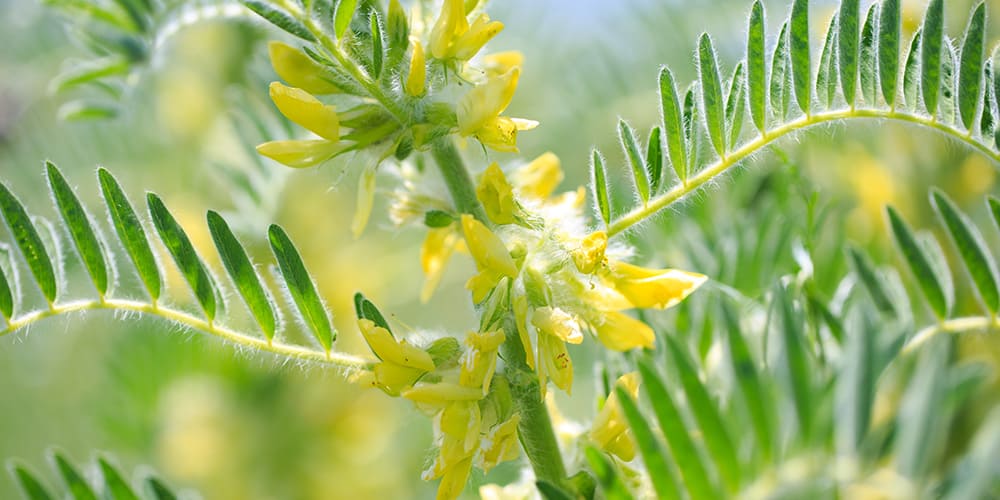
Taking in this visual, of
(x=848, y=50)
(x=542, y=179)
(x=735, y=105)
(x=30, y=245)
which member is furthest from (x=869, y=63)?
(x=30, y=245)

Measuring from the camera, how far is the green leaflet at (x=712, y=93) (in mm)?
876

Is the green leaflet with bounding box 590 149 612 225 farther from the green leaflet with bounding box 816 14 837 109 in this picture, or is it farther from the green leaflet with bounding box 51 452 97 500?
the green leaflet with bounding box 51 452 97 500

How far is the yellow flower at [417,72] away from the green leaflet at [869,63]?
401 millimetres

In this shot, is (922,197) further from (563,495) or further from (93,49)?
(93,49)

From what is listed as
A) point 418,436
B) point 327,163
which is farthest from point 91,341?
point 327,163

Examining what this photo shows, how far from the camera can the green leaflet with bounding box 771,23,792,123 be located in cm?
90

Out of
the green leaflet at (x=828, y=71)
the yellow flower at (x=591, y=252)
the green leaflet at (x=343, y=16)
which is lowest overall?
the yellow flower at (x=591, y=252)

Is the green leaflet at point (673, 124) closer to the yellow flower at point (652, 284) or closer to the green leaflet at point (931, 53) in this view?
the yellow flower at point (652, 284)

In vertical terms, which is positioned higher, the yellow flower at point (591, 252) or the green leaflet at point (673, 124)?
the green leaflet at point (673, 124)

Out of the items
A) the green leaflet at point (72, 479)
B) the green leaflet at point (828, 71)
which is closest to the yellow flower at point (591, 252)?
the green leaflet at point (828, 71)

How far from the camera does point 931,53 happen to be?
859 millimetres

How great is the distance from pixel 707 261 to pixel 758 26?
396mm

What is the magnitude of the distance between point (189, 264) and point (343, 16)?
27 cm

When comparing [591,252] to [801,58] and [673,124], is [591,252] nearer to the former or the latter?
[673,124]
